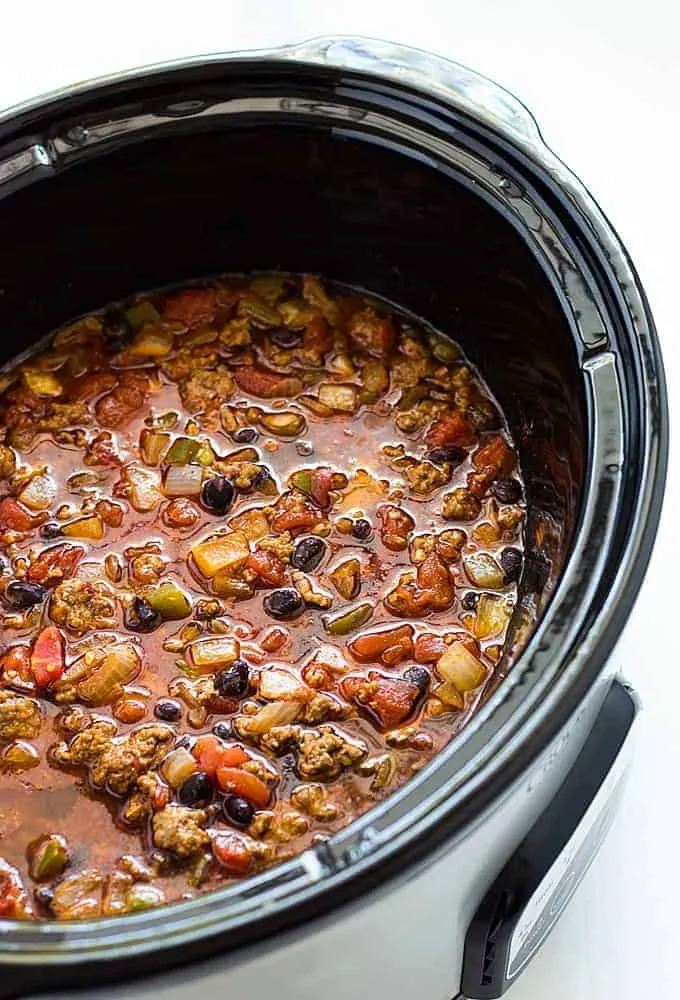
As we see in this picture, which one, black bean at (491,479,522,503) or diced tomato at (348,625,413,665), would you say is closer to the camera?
diced tomato at (348,625,413,665)

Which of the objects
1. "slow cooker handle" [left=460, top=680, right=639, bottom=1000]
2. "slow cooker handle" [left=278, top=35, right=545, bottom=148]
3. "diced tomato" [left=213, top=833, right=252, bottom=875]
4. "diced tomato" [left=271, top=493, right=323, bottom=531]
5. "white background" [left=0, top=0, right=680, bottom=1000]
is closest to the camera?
"slow cooker handle" [left=460, top=680, right=639, bottom=1000]

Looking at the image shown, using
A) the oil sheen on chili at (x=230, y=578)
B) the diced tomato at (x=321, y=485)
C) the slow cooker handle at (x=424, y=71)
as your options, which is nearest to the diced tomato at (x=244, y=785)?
the oil sheen on chili at (x=230, y=578)

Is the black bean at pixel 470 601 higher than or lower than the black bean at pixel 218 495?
lower

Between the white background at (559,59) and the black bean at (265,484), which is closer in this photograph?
the black bean at (265,484)

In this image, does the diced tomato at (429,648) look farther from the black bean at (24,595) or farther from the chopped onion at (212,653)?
the black bean at (24,595)

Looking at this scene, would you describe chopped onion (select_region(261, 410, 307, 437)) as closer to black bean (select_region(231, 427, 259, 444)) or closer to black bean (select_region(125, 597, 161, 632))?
black bean (select_region(231, 427, 259, 444))

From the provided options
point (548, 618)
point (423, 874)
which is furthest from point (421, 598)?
point (423, 874)

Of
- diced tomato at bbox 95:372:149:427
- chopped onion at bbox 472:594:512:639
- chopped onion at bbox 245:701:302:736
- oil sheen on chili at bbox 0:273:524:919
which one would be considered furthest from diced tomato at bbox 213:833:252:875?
diced tomato at bbox 95:372:149:427

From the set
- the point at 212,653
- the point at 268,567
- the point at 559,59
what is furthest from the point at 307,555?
the point at 559,59
